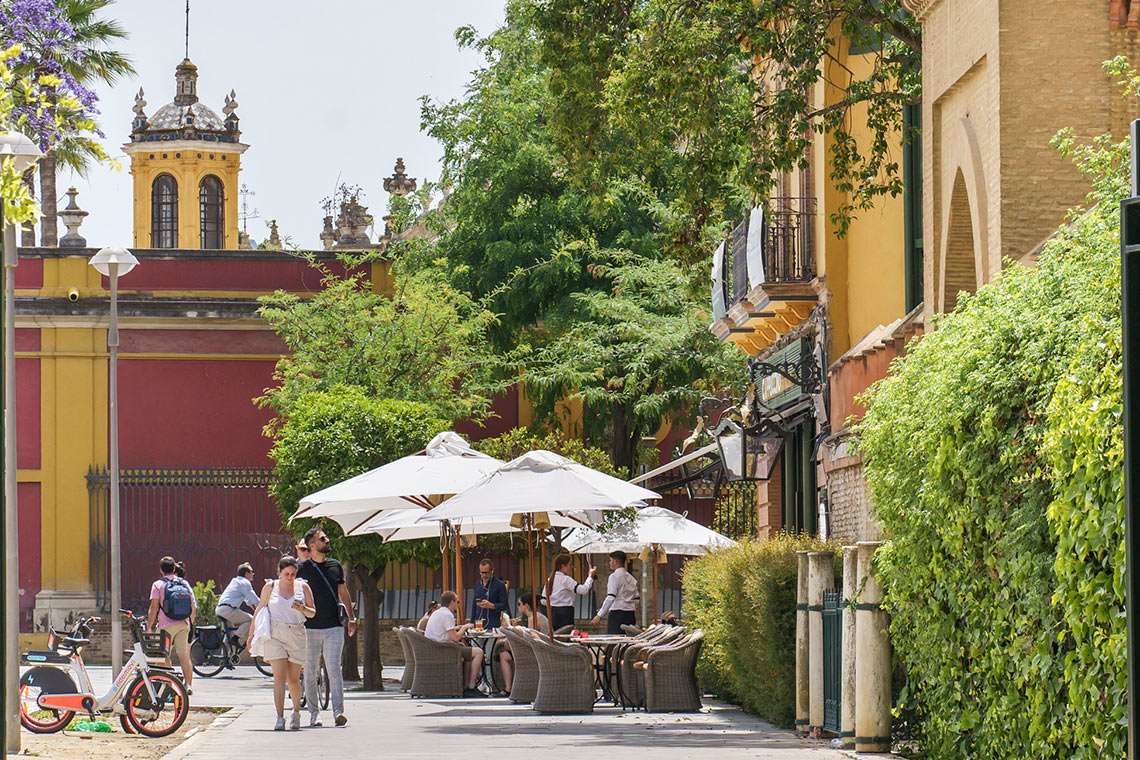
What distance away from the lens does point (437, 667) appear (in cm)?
2445

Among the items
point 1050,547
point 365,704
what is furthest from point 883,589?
point 365,704

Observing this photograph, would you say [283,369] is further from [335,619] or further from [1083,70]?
[1083,70]

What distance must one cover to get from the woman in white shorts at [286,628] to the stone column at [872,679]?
242 inches

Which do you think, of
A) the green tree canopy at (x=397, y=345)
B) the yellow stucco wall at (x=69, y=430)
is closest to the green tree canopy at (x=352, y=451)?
the green tree canopy at (x=397, y=345)

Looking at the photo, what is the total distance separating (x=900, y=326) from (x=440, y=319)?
1721cm

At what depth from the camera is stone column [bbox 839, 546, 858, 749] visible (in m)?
14.5

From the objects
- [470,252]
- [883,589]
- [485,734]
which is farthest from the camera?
[470,252]

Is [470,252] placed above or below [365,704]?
above

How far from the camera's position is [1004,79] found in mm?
16078

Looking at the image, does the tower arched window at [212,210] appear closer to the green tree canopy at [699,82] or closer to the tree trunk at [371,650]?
the tree trunk at [371,650]

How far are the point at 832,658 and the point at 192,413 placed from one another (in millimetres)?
28655

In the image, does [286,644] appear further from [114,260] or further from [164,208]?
[164,208]

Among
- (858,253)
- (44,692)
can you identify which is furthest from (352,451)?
(44,692)

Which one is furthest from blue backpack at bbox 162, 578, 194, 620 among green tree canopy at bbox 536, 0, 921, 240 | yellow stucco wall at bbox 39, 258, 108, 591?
yellow stucco wall at bbox 39, 258, 108, 591
